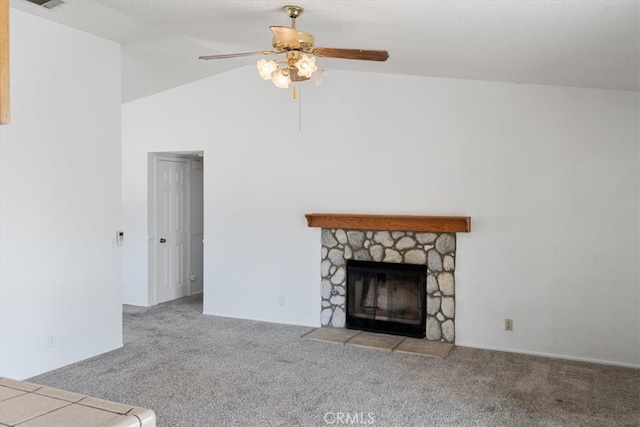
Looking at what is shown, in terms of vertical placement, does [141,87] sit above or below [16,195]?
above

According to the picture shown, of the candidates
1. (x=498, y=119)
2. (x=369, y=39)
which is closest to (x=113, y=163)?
(x=369, y=39)

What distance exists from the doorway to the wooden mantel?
209 centimetres

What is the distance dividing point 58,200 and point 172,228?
9.41ft

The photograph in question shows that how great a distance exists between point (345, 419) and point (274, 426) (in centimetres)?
47

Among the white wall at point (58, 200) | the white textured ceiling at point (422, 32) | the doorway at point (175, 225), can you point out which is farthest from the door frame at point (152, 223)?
the white wall at point (58, 200)

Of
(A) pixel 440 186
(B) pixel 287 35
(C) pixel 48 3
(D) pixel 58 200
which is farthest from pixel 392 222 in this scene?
(C) pixel 48 3

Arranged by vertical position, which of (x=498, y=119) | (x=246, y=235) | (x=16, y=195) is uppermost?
(x=498, y=119)

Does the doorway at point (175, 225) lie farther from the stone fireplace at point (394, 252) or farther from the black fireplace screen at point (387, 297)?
the black fireplace screen at point (387, 297)

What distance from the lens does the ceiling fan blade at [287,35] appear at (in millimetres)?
2982

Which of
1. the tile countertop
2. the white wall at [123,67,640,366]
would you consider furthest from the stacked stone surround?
the tile countertop

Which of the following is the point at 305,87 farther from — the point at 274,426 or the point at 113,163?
the point at 274,426

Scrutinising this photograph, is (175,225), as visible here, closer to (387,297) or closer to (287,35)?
(387,297)

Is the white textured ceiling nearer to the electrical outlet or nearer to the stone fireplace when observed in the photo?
the stone fireplace

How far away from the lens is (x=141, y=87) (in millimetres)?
6055
